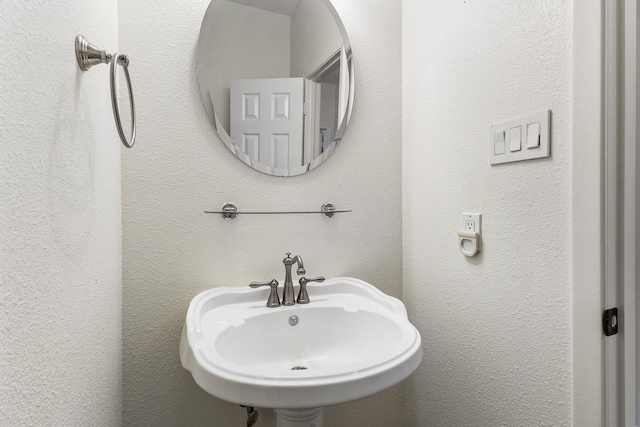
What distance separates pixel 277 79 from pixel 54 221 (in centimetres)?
82

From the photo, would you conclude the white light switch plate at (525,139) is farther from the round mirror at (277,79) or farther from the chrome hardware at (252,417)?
the chrome hardware at (252,417)

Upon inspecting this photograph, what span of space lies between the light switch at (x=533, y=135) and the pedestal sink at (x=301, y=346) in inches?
20.2

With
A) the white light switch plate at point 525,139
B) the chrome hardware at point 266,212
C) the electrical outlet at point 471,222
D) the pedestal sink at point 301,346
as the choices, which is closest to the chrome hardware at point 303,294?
the pedestal sink at point 301,346

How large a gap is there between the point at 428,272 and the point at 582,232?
0.53m

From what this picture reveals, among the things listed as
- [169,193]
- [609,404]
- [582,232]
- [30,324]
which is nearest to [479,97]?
[582,232]

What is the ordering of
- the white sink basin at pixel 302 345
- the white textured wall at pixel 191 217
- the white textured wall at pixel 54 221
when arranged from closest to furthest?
the white textured wall at pixel 54 221, the white sink basin at pixel 302 345, the white textured wall at pixel 191 217

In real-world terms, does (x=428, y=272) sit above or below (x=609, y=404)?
above

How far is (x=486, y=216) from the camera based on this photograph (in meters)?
0.88

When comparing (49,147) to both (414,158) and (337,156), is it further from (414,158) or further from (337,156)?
(414,158)

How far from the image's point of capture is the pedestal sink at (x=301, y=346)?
0.60m

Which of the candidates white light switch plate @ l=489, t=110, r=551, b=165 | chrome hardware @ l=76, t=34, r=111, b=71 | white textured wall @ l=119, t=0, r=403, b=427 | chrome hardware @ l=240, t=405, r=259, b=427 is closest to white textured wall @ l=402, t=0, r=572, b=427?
white light switch plate @ l=489, t=110, r=551, b=165

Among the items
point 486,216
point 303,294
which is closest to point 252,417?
point 303,294

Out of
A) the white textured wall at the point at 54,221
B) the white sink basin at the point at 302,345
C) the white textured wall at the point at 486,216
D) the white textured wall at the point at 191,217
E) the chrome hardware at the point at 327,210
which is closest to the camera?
the white textured wall at the point at 54,221

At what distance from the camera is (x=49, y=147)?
501 millimetres
